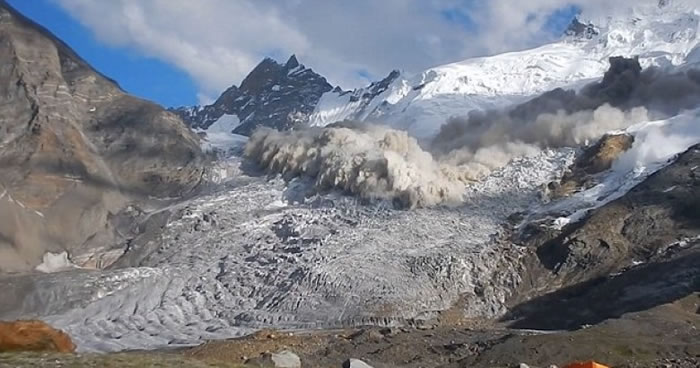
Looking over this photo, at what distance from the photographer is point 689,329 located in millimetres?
81812

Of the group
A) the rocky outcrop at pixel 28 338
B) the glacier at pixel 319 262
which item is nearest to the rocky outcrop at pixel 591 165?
the glacier at pixel 319 262

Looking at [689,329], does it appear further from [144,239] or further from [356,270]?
[144,239]

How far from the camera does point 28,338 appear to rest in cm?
3559

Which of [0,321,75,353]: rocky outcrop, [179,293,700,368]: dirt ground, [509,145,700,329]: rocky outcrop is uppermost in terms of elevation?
[509,145,700,329]: rocky outcrop

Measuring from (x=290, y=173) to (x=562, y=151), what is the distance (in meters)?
55.8

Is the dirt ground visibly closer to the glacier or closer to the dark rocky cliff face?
the glacier

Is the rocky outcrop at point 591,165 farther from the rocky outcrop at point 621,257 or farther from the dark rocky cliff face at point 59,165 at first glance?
the dark rocky cliff face at point 59,165

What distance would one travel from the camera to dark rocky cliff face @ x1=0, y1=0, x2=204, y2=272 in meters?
162

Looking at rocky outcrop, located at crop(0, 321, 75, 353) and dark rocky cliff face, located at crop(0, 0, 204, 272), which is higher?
dark rocky cliff face, located at crop(0, 0, 204, 272)

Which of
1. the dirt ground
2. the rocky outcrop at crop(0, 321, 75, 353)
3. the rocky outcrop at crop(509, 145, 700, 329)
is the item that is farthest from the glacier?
the rocky outcrop at crop(0, 321, 75, 353)

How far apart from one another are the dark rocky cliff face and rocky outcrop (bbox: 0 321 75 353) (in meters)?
122

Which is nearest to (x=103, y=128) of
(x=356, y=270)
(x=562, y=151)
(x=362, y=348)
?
(x=356, y=270)

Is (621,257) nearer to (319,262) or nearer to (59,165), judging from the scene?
(319,262)

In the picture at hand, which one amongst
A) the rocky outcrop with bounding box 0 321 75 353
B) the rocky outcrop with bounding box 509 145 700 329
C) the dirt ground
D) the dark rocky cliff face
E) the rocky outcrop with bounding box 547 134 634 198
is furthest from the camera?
the dark rocky cliff face
